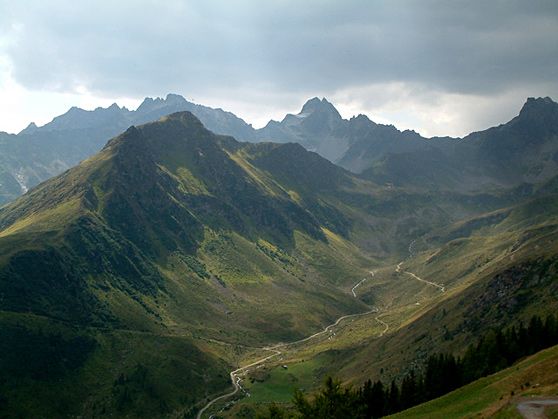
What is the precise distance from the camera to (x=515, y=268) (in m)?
198

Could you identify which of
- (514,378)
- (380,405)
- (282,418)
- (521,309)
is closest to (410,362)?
(521,309)

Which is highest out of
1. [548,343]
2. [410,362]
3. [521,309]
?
[548,343]

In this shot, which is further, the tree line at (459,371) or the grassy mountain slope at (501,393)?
the tree line at (459,371)

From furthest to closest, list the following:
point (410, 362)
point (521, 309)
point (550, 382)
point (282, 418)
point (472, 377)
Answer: point (410, 362) < point (521, 309) < point (472, 377) < point (282, 418) < point (550, 382)

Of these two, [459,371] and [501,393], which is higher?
[501,393]

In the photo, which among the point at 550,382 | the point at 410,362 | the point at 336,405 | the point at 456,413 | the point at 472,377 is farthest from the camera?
the point at 410,362

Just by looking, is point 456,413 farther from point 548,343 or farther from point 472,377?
point 548,343

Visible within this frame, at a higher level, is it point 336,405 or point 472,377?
point 336,405

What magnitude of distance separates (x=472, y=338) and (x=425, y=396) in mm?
74983

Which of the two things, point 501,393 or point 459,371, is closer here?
point 501,393

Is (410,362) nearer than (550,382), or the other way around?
(550,382)

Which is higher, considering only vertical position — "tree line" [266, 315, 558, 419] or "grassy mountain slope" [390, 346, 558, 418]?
"grassy mountain slope" [390, 346, 558, 418]

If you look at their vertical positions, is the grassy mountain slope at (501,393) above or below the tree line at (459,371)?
above

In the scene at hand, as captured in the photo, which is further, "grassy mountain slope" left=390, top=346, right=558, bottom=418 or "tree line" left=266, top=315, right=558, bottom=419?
"tree line" left=266, top=315, right=558, bottom=419
